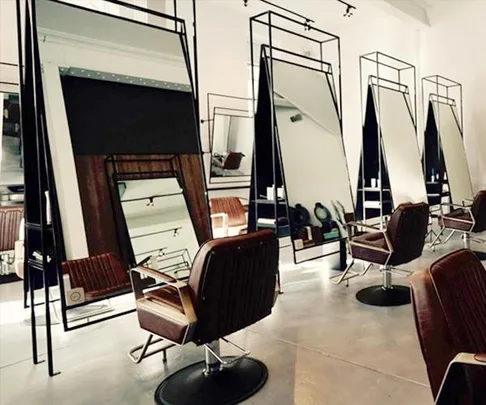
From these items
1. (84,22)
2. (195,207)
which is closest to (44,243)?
(195,207)

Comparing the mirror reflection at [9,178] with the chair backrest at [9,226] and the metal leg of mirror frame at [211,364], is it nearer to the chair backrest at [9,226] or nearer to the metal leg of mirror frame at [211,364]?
the chair backrest at [9,226]

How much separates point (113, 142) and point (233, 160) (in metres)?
4.66

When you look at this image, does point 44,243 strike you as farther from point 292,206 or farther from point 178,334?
point 292,206

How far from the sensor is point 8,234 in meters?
5.27

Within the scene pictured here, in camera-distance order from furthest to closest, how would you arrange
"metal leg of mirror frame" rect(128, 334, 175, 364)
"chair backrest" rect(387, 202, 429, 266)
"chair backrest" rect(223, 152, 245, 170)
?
"chair backrest" rect(223, 152, 245, 170) → "chair backrest" rect(387, 202, 429, 266) → "metal leg of mirror frame" rect(128, 334, 175, 364)

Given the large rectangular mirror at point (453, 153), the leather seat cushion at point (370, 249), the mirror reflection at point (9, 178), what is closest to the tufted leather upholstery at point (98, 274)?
the leather seat cushion at point (370, 249)

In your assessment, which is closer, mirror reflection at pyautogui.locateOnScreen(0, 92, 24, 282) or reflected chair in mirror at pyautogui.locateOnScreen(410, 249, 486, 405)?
reflected chair in mirror at pyautogui.locateOnScreen(410, 249, 486, 405)

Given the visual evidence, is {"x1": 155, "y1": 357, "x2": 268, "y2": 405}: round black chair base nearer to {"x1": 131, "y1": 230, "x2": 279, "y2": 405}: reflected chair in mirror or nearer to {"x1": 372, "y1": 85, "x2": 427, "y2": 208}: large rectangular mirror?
{"x1": 131, "y1": 230, "x2": 279, "y2": 405}: reflected chair in mirror

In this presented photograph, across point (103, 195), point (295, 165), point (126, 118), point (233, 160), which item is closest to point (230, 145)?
point (233, 160)

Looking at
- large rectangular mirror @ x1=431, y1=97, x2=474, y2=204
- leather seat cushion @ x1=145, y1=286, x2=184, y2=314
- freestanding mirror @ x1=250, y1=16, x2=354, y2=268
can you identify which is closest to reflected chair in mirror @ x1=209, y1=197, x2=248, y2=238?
freestanding mirror @ x1=250, y1=16, x2=354, y2=268

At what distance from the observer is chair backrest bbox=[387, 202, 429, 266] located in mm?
3635

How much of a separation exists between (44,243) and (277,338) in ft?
5.76

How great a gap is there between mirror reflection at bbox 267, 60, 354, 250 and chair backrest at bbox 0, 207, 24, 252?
10.9ft

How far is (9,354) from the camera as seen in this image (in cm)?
310
